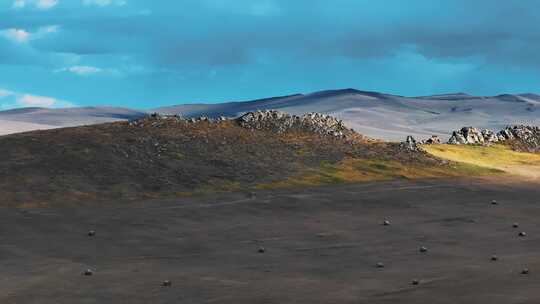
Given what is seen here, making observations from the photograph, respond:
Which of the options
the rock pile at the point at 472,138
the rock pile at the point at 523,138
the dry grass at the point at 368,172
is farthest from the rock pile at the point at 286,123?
the rock pile at the point at 523,138

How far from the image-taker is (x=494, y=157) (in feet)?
205

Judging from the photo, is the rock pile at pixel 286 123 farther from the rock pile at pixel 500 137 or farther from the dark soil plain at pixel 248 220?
the rock pile at pixel 500 137

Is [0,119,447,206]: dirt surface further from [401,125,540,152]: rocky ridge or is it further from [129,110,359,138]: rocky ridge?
[401,125,540,152]: rocky ridge

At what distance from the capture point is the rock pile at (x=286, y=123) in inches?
2249

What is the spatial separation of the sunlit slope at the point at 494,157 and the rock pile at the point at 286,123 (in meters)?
6.80

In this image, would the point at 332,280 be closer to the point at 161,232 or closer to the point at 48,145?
the point at 161,232

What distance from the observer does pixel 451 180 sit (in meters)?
50.1

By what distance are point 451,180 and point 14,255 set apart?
92.3 ft

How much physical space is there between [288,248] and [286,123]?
28.0 metres

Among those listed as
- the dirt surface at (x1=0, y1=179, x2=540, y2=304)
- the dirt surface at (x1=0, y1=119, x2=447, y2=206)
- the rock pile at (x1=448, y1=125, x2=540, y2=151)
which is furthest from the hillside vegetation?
the rock pile at (x1=448, y1=125, x2=540, y2=151)

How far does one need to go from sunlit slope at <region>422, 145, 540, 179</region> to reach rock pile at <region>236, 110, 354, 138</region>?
268 inches

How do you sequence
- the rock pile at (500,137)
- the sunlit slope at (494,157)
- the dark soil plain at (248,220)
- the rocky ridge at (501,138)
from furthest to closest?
the rock pile at (500,137)
the rocky ridge at (501,138)
the sunlit slope at (494,157)
the dark soil plain at (248,220)

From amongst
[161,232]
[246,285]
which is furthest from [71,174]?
[246,285]

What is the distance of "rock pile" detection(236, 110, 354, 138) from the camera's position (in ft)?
187
